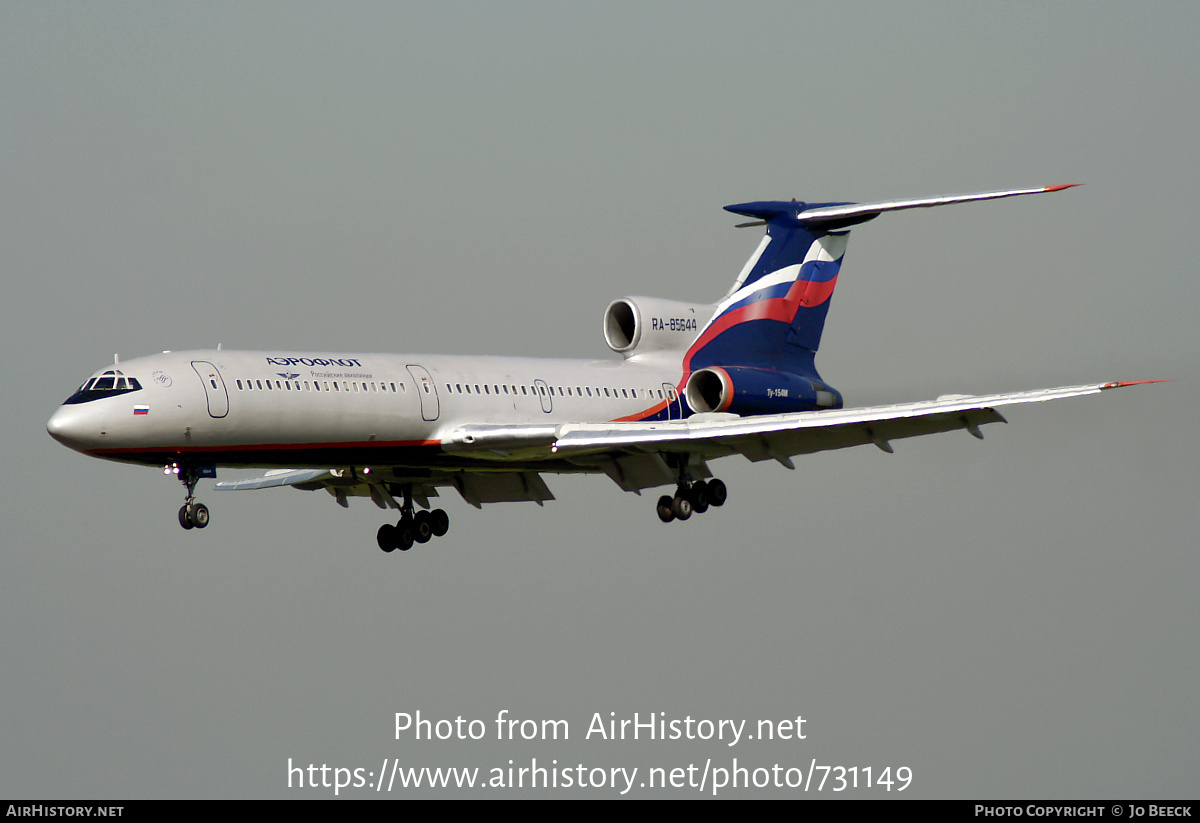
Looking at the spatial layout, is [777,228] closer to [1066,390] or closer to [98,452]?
[1066,390]

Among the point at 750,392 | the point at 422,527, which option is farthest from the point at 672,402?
the point at 422,527

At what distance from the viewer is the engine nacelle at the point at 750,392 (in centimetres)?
3481

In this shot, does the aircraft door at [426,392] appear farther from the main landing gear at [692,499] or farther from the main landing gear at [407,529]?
the main landing gear at [692,499]

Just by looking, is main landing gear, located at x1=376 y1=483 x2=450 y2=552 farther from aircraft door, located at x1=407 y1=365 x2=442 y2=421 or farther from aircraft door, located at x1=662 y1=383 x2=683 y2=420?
aircraft door, located at x1=662 y1=383 x2=683 y2=420

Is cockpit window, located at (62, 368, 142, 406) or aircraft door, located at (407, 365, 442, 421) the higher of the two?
aircraft door, located at (407, 365, 442, 421)

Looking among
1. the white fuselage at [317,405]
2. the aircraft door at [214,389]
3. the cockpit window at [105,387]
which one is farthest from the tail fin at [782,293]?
the cockpit window at [105,387]

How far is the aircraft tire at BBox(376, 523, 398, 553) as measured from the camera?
36156mm

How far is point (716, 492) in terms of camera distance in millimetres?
34969

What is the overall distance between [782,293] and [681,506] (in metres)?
5.98

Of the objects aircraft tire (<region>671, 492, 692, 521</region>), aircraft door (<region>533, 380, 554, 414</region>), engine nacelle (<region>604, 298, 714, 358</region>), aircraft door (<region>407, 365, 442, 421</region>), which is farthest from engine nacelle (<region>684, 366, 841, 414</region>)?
aircraft door (<region>407, 365, 442, 421</region>)

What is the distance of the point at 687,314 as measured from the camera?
3694 cm

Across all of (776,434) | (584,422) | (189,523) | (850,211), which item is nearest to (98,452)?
(189,523)

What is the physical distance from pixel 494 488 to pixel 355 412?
7.26 meters

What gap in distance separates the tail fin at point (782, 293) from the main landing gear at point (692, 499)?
3.09m
